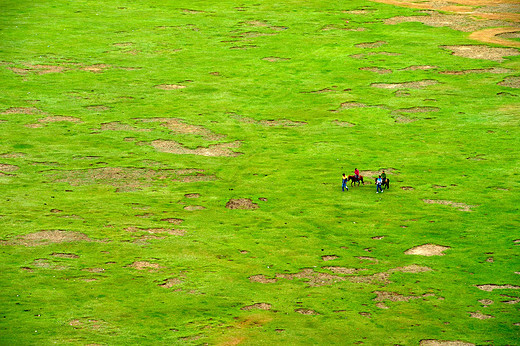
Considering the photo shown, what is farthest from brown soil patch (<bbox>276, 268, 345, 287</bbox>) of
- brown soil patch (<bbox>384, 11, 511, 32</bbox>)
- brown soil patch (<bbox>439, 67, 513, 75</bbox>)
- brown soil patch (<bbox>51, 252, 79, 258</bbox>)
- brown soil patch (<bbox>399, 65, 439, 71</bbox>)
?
brown soil patch (<bbox>384, 11, 511, 32</bbox>)


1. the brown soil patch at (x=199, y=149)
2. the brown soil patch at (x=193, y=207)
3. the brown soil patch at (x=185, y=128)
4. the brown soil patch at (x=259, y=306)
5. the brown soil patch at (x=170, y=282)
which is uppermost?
the brown soil patch at (x=185, y=128)

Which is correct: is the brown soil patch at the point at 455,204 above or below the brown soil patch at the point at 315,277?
above

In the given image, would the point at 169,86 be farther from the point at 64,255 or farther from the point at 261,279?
the point at 261,279

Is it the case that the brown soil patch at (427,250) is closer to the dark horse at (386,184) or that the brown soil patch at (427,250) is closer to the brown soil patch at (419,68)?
the dark horse at (386,184)

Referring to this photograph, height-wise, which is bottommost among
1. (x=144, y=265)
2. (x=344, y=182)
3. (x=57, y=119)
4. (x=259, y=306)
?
(x=259, y=306)

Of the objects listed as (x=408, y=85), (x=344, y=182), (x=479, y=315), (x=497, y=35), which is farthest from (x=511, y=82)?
(x=479, y=315)

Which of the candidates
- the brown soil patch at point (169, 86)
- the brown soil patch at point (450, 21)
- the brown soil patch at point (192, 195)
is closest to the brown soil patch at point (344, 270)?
the brown soil patch at point (192, 195)
